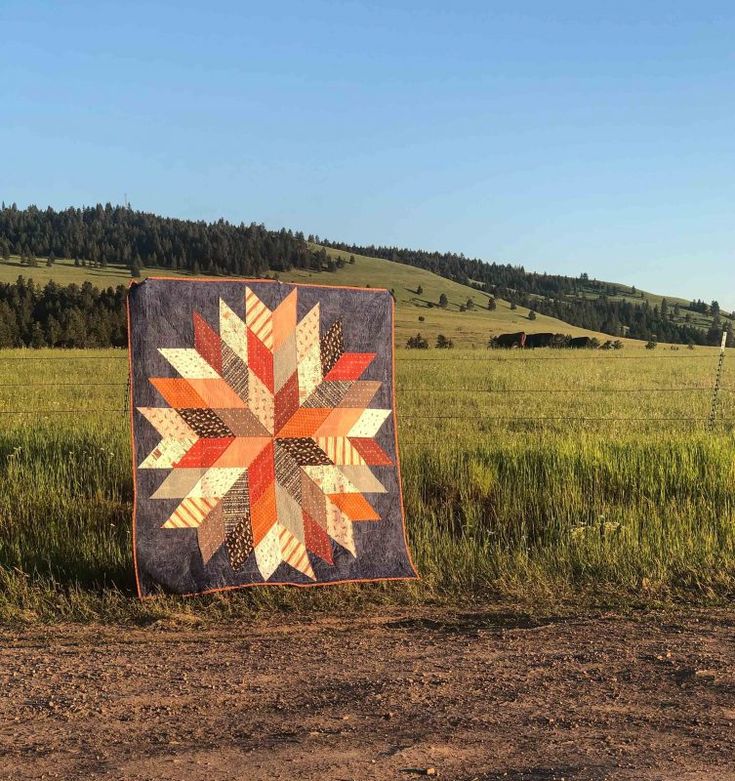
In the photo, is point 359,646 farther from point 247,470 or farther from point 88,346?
point 88,346

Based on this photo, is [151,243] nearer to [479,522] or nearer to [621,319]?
[621,319]

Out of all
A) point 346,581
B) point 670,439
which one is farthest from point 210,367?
point 670,439

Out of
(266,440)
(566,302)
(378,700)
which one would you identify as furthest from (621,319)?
(378,700)

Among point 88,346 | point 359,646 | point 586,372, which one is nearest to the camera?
point 359,646

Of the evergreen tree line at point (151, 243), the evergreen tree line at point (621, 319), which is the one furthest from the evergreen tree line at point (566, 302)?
the evergreen tree line at point (151, 243)

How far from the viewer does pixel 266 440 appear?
18.1ft

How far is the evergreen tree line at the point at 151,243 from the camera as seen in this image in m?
123

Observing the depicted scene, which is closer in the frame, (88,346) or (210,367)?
(210,367)

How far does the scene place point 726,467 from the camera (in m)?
8.10

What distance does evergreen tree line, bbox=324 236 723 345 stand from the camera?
136625 mm

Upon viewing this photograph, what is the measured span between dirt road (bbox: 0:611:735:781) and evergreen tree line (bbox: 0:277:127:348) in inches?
1632

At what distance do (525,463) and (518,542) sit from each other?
179cm

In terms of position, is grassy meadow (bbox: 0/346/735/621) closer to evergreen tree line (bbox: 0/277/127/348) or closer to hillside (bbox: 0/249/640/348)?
evergreen tree line (bbox: 0/277/127/348)

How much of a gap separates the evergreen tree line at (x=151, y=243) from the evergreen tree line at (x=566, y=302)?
116 ft
